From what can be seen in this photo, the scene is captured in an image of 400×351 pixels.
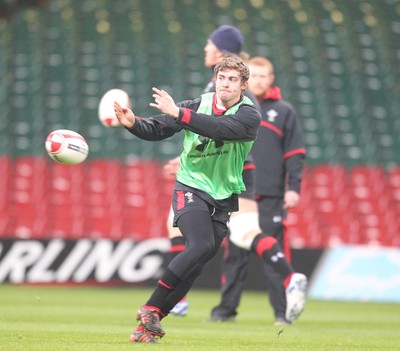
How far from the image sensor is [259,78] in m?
7.61

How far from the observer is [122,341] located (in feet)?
16.6

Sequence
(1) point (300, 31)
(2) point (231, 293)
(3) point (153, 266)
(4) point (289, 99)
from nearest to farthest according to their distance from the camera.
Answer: (2) point (231, 293) → (3) point (153, 266) → (4) point (289, 99) → (1) point (300, 31)

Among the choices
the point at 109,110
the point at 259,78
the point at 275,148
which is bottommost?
the point at 275,148

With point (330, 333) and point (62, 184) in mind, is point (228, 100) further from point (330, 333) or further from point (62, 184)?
point (62, 184)

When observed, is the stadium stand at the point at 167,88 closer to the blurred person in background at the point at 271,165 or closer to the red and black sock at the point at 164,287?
the blurred person in background at the point at 271,165

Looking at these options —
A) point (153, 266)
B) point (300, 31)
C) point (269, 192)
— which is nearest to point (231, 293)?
point (269, 192)

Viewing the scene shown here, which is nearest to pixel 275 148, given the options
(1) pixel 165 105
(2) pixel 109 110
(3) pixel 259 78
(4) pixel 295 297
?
(3) pixel 259 78

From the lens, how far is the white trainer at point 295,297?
21.8ft

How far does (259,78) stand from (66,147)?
8.46 feet


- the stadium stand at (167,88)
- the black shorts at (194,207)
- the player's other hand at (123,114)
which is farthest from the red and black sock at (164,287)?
the stadium stand at (167,88)

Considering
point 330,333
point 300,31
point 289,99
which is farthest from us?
point 300,31

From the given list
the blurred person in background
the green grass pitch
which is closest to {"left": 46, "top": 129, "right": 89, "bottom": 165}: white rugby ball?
the green grass pitch

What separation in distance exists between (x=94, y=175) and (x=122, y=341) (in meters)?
11.0

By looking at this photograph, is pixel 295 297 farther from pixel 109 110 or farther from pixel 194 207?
pixel 109 110
